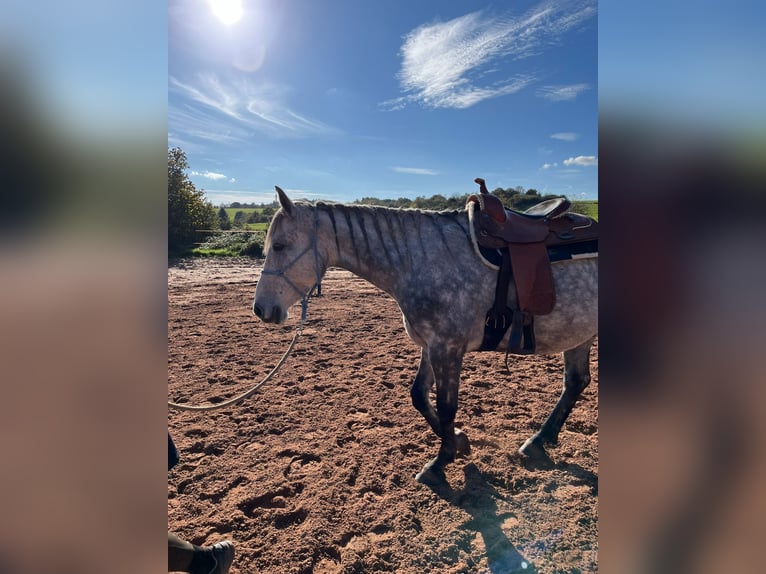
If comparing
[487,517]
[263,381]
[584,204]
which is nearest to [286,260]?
[263,381]

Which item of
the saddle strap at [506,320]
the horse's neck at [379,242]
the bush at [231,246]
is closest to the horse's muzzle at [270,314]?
the horse's neck at [379,242]

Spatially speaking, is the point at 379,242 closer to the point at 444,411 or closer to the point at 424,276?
the point at 424,276

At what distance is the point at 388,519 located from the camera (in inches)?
97.7

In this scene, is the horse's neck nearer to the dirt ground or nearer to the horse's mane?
the horse's mane

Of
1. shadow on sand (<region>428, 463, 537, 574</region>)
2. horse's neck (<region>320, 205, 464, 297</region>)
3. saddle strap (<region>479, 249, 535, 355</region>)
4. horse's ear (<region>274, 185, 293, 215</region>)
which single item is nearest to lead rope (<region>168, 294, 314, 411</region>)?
horse's neck (<region>320, 205, 464, 297</region>)

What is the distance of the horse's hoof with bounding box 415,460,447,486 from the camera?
9.23 feet

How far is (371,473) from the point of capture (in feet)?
9.59

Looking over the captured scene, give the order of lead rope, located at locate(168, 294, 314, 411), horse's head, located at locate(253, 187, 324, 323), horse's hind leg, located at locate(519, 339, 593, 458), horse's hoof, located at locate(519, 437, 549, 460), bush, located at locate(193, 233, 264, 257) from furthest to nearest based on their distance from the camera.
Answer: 1. bush, located at locate(193, 233, 264, 257)
2. horse's hind leg, located at locate(519, 339, 593, 458)
3. horse's hoof, located at locate(519, 437, 549, 460)
4. horse's head, located at locate(253, 187, 324, 323)
5. lead rope, located at locate(168, 294, 314, 411)

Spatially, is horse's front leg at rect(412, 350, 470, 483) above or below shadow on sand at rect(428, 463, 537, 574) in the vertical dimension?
above

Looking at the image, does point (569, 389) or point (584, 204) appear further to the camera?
point (584, 204)

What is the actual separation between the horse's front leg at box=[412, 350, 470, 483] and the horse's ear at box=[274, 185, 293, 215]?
1.46 m

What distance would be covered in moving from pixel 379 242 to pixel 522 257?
1.03 m
